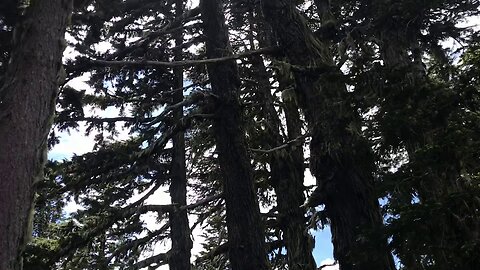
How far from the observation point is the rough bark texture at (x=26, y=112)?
538 cm

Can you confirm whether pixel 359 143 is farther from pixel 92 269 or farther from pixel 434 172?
pixel 92 269

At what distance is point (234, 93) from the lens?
29.9 ft

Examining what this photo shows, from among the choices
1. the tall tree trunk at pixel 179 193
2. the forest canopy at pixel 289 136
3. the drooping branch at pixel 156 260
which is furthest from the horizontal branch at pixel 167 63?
the drooping branch at pixel 156 260

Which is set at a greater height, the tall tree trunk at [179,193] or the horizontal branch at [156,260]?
the tall tree trunk at [179,193]

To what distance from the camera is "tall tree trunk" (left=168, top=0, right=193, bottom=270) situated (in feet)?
41.0

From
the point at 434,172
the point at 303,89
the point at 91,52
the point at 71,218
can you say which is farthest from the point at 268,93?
the point at 434,172

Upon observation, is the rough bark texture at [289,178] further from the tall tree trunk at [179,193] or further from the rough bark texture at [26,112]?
the rough bark texture at [26,112]

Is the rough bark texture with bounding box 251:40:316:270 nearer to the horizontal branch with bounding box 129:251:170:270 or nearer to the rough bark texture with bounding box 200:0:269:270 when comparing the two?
the rough bark texture with bounding box 200:0:269:270

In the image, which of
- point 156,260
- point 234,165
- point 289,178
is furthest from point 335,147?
point 156,260

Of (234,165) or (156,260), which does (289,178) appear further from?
(156,260)

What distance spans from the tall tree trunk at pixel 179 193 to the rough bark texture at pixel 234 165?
2.25 metres

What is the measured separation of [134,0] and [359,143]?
837 cm

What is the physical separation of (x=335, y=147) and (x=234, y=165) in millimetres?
2447

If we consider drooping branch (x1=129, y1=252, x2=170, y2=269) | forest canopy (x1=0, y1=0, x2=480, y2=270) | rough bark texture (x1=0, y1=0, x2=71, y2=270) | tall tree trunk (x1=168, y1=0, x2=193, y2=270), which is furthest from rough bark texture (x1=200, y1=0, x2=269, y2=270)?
drooping branch (x1=129, y1=252, x2=170, y2=269)
